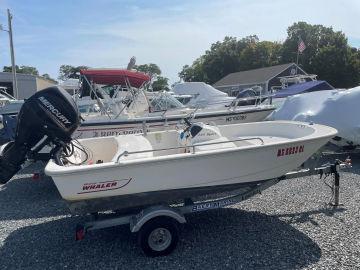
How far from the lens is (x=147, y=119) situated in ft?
30.0

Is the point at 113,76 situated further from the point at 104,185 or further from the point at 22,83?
the point at 22,83

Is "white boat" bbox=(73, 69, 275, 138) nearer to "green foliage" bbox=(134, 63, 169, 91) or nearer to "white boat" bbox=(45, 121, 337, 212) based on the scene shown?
"green foliage" bbox=(134, 63, 169, 91)

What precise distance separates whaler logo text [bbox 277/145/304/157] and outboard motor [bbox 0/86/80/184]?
250cm

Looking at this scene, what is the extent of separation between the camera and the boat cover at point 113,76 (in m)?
8.26

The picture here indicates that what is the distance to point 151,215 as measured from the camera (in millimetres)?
3939

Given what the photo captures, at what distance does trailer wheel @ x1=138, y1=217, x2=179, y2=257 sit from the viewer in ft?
13.0

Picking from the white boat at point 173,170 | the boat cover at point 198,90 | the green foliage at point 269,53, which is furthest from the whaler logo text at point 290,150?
the green foliage at point 269,53

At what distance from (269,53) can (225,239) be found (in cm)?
5307

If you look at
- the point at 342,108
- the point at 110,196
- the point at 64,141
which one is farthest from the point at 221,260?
the point at 342,108

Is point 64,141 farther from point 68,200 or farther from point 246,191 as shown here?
point 246,191

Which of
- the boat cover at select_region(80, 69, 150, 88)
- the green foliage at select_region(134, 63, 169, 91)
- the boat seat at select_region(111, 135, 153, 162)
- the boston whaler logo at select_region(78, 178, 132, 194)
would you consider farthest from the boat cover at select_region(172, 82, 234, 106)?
the boston whaler logo at select_region(78, 178, 132, 194)

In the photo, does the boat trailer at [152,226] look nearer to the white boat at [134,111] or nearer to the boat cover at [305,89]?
the white boat at [134,111]

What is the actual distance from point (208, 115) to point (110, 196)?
20.2 feet

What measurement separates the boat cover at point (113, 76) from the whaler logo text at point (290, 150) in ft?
16.4
